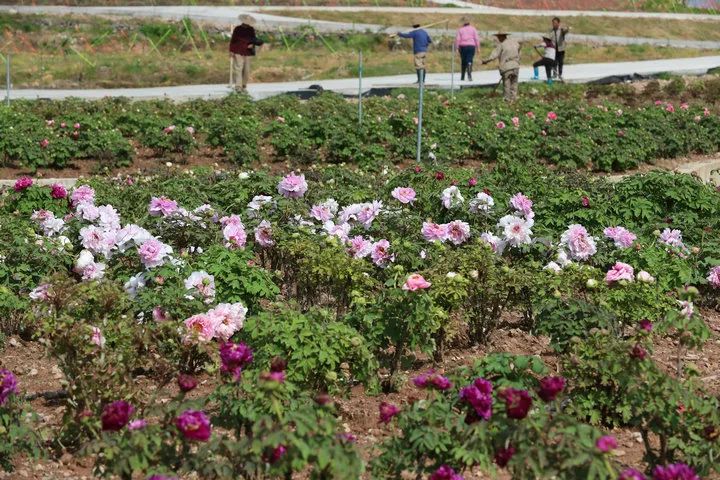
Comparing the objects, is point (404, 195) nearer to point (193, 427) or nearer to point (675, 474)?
point (193, 427)

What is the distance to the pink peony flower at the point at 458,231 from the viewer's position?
23.9 feet

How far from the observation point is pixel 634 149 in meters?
13.2

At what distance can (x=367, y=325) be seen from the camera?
583 centimetres

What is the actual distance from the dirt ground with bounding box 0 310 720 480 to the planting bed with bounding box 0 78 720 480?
0.7 inches

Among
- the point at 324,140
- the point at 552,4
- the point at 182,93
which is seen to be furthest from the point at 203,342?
the point at 552,4

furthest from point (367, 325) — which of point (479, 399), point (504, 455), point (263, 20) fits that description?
point (263, 20)

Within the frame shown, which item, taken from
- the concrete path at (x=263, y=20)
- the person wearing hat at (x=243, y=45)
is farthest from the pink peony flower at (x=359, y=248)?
the concrete path at (x=263, y=20)

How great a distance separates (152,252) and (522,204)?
264cm

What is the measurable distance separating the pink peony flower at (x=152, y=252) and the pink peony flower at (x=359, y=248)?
42.9 inches

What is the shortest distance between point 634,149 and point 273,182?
237 inches

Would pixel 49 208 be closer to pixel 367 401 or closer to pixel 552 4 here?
pixel 367 401

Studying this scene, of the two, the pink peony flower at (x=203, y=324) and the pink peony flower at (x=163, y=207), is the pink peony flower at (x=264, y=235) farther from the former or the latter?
the pink peony flower at (x=203, y=324)

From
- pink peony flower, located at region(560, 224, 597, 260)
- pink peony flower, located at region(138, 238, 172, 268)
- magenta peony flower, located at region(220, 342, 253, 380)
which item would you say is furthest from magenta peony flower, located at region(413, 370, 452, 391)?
pink peony flower, located at region(560, 224, 597, 260)

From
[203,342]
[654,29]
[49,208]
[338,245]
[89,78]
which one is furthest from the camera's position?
[654,29]
